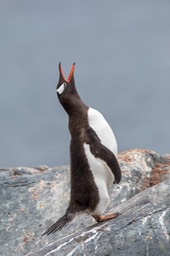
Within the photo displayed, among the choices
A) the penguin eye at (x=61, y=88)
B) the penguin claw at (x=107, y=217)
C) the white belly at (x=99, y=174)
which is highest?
the penguin eye at (x=61, y=88)

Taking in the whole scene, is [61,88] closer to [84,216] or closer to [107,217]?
[107,217]

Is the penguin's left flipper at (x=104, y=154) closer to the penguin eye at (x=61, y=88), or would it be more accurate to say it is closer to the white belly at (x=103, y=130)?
the white belly at (x=103, y=130)

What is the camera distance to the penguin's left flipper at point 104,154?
28.2 feet

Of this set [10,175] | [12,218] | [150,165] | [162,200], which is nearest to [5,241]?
[12,218]

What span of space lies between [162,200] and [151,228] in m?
0.82

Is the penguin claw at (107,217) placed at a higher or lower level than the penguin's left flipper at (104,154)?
lower

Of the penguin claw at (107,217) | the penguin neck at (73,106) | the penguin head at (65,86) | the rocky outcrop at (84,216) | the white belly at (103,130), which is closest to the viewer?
the rocky outcrop at (84,216)

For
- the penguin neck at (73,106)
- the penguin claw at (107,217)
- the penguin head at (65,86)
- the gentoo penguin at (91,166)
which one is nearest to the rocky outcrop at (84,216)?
the penguin claw at (107,217)

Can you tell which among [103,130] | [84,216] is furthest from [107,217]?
[84,216]

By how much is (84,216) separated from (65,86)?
9.68ft

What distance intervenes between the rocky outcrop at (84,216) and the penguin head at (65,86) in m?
2.01

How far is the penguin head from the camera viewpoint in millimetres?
9242

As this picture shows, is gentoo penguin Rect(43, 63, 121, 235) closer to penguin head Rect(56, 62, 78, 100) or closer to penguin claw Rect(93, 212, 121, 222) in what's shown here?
penguin claw Rect(93, 212, 121, 222)

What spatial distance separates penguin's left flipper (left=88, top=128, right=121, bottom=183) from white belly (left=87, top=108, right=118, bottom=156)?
137 millimetres
